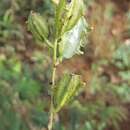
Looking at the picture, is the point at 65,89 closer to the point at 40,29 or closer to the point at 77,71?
the point at 40,29

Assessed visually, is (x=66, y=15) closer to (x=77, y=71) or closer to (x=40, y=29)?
(x=40, y=29)

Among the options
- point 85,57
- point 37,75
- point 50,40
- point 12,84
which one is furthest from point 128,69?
point 50,40

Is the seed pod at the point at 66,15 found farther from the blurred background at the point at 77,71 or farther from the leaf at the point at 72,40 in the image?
the blurred background at the point at 77,71

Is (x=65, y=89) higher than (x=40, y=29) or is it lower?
lower

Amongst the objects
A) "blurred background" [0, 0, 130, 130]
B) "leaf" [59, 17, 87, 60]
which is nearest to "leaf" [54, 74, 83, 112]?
"leaf" [59, 17, 87, 60]

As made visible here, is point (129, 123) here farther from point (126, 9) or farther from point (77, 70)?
point (126, 9)

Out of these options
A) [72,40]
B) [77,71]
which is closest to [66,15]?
[72,40]

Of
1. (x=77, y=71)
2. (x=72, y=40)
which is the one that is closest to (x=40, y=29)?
(x=72, y=40)

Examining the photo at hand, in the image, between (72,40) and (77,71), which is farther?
(77,71)

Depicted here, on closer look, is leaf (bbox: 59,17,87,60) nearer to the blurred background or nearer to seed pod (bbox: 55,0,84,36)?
seed pod (bbox: 55,0,84,36)
